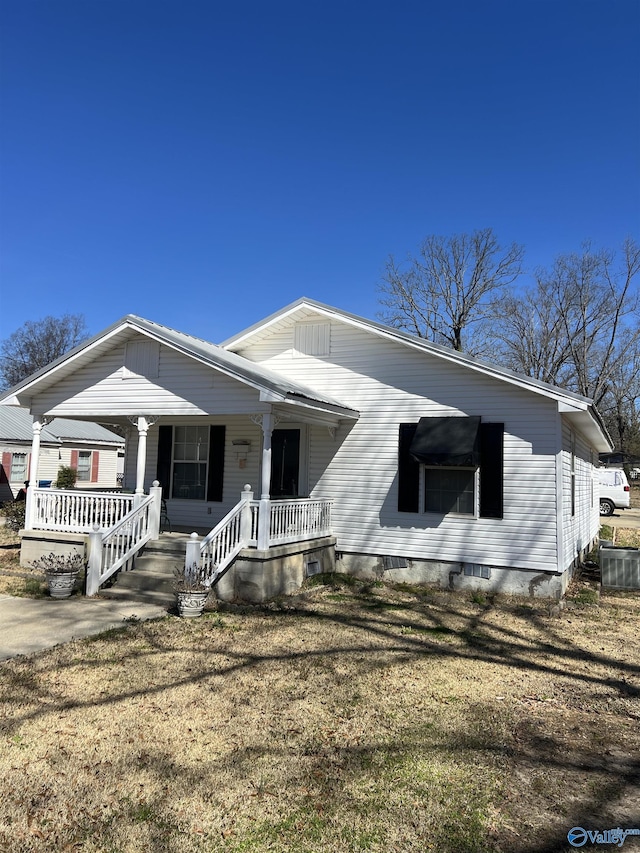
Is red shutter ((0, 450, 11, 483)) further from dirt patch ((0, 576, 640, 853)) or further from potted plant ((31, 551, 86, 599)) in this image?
dirt patch ((0, 576, 640, 853))

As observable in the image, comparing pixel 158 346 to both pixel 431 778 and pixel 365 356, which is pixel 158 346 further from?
pixel 431 778

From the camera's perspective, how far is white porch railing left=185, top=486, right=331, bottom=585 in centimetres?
887

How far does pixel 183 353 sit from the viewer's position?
10266 mm

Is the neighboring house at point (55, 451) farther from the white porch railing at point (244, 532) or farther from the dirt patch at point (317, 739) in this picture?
the dirt patch at point (317, 739)

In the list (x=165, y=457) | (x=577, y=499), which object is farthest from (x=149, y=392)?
(x=577, y=499)

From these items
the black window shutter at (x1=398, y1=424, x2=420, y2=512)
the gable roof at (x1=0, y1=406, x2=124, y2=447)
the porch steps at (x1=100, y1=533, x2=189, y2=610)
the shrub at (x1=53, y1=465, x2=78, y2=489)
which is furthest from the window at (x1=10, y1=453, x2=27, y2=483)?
the black window shutter at (x1=398, y1=424, x2=420, y2=512)

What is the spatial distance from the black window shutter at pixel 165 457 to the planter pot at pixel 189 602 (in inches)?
212

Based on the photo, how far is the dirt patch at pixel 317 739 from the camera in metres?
3.47

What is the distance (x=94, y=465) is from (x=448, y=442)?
25.8 meters

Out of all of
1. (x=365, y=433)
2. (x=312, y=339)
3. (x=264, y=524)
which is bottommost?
(x=264, y=524)

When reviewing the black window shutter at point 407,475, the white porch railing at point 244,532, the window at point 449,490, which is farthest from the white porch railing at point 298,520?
the window at point 449,490

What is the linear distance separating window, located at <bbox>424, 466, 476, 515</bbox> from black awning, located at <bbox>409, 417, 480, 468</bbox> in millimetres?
433

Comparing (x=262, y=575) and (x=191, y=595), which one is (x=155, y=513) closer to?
(x=262, y=575)

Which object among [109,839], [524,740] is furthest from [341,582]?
[109,839]
